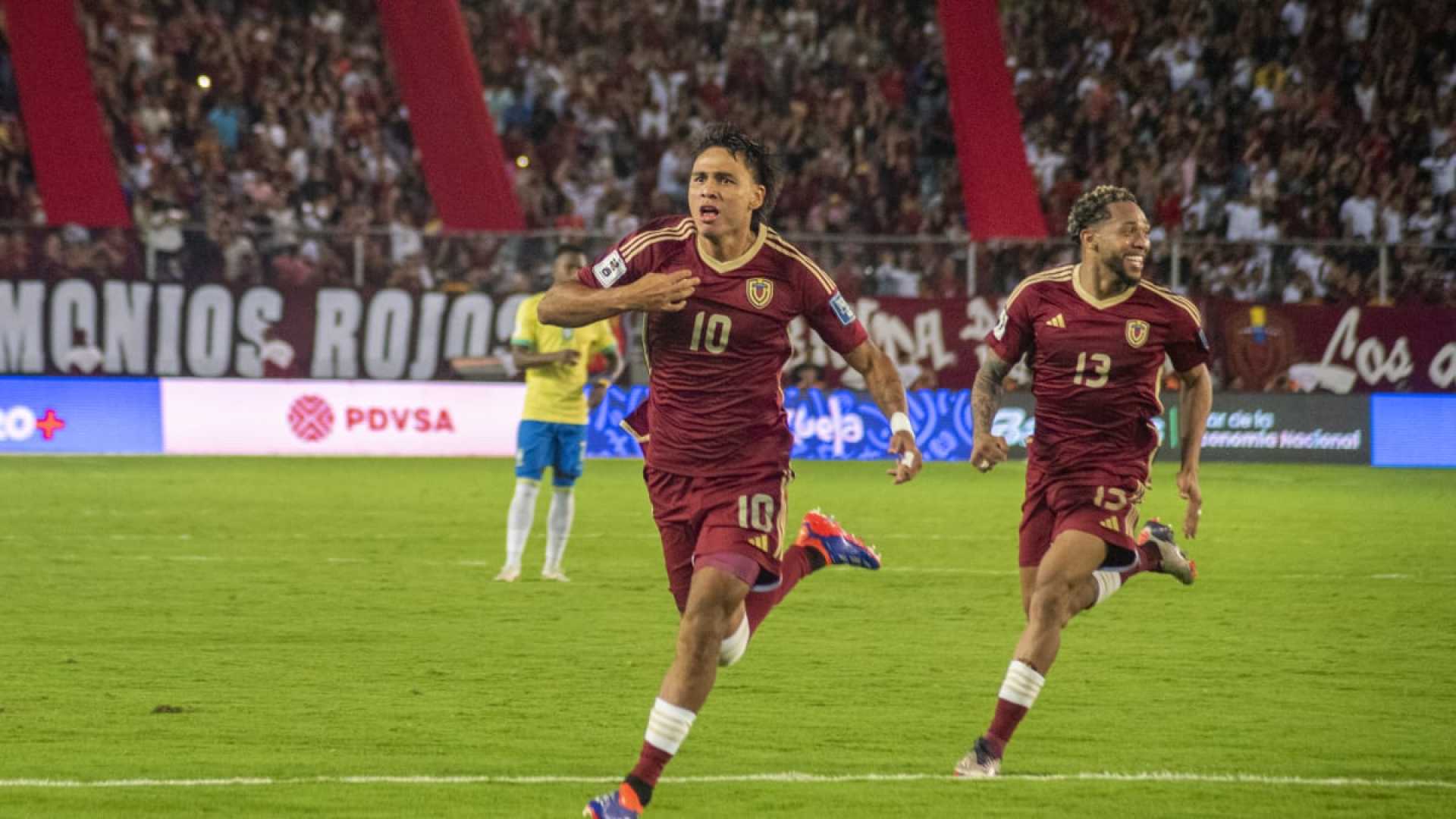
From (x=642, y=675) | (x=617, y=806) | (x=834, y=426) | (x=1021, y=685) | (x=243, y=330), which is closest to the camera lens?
(x=617, y=806)

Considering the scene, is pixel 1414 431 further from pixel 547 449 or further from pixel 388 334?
pixel 547 449

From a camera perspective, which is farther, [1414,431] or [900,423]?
[1414,431]

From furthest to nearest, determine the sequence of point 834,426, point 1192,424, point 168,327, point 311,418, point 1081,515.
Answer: point 834,426 → point 311,418 → point 168,327 → point 1192,424 → point 1081,515

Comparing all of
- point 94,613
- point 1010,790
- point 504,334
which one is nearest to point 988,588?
point 94,613

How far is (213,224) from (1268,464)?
14000 millimetres

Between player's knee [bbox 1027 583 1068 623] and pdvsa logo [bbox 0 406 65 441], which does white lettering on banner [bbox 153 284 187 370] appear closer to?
pdvsa logo [bbox 0 406 65 441]

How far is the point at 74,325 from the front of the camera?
2478cm

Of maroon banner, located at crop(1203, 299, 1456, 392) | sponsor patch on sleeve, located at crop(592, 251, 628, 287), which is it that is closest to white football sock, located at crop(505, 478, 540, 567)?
sponsor patch on sleeve, located at crop(592, 251, 628, 287)

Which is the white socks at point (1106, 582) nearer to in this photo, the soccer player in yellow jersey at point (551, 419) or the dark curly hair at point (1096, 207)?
the dark curly hair at point (1096, 207)

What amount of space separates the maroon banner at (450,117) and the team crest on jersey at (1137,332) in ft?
63.0

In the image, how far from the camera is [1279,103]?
30000 millimetres

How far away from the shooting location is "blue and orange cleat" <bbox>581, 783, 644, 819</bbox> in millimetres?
6066

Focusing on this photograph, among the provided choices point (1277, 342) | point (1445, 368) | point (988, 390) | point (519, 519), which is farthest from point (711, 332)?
point (1445, 368)

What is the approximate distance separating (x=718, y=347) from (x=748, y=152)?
0.68 meters
